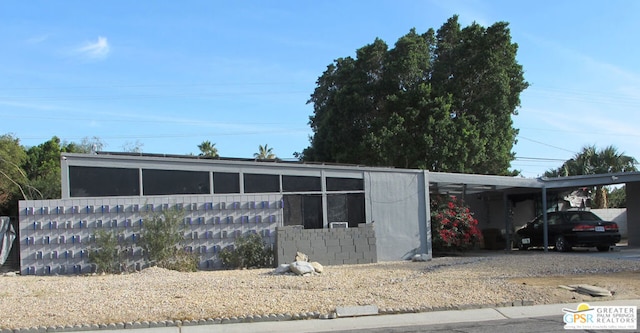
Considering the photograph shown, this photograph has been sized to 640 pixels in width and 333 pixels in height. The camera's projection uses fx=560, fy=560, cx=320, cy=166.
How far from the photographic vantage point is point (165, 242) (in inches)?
600

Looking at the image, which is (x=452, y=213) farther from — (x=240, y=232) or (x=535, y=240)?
(x=240, y=232)

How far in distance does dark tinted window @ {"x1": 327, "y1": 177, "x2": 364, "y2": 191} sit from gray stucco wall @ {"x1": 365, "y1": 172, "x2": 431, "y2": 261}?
0.81 feet

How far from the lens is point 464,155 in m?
25.7

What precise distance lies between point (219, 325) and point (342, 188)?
354 inches

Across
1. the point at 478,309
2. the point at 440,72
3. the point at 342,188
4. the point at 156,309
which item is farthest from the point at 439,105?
the point at 156,309

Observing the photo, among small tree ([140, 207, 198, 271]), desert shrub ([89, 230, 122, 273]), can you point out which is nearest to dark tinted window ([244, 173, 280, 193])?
small tree ([140, 207, 198, 271])

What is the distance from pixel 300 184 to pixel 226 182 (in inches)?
86.1

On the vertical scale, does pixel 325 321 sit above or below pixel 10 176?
below

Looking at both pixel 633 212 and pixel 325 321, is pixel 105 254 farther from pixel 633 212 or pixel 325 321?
pixel 633 212

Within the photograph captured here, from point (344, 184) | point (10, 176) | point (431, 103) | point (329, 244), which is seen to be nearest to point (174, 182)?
point (329, 244)

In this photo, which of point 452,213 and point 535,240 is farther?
point 535,240

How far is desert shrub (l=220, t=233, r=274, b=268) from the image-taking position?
15.7m

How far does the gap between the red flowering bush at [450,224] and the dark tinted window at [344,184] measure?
2910mm

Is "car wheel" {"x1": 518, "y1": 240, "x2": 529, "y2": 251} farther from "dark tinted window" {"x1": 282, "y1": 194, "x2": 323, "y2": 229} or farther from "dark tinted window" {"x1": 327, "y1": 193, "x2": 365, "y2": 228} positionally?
"dark tinted window" {"x1": 282, "y1": 194, "x2": 323, "y2": 229}
